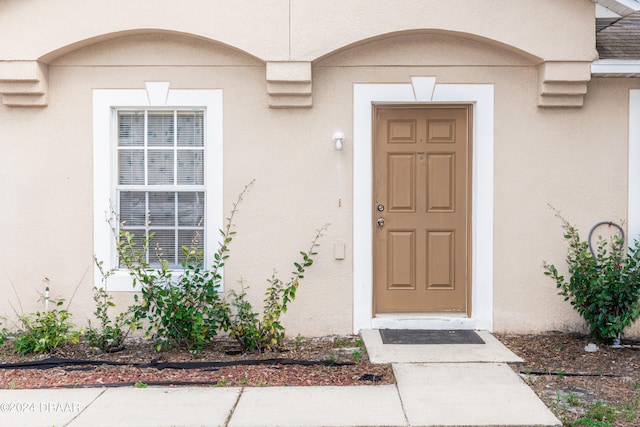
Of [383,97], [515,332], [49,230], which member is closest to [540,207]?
[515,332]

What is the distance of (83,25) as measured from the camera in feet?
21.2

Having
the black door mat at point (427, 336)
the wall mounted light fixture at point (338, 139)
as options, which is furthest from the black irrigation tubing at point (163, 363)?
the wall mounted light fixture at point (338, 139)

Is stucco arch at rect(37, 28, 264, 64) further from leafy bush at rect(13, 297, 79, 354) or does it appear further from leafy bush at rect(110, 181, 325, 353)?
leafy bush at rect(13, 297, 79, 354)

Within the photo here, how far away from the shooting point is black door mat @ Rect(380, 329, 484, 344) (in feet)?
20.9

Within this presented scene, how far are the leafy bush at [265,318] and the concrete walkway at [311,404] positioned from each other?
3.62ft

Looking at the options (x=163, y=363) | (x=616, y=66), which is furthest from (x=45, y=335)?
(x=616, y=66)

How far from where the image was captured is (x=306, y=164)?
6.75 m

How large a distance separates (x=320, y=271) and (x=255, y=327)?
0.93 metres

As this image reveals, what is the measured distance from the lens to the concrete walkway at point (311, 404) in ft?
14.8

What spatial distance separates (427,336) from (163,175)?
324cm

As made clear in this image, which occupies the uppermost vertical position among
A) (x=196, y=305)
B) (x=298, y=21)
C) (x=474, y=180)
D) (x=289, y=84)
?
(x=298, y=21)

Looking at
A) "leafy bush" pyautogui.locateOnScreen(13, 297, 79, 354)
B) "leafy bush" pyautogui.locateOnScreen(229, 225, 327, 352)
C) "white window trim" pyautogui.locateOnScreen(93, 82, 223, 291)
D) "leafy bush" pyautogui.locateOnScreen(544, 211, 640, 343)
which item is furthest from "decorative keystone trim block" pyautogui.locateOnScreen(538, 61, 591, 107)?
"leafy bush" pyautogui.locateOnScreen(13, 297, 79, 354)

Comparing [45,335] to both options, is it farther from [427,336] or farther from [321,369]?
[427,336]

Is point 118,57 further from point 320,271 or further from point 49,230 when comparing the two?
point 320,271
